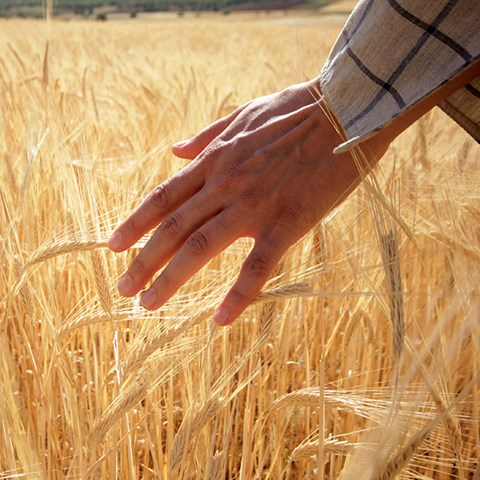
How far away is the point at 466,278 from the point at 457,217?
0.38 metres

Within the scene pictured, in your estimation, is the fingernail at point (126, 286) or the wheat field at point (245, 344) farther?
the fingernail at point (126, 286)

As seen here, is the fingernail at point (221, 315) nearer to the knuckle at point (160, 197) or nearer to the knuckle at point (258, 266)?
the knuckle at point (258, 266)

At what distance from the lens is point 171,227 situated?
2.55 feet

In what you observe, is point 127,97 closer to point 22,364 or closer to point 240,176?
point 22,364

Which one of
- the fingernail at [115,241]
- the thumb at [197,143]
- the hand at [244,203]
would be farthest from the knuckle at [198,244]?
the thumb at [197,143]

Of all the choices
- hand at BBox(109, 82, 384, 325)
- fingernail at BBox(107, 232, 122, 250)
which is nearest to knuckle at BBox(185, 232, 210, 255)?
hand at BBox(109, 82, 384, 325)

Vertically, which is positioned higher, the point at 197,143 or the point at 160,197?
the point at 197,143

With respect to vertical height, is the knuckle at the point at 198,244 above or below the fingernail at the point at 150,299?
above

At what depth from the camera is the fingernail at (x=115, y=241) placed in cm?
79

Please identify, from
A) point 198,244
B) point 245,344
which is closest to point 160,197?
point 198,244

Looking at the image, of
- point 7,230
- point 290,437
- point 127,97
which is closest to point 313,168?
point 7,230

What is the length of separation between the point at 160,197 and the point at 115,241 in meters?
0.08

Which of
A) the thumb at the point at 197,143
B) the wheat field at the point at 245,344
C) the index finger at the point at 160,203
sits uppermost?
the thumb at the point at 197,143

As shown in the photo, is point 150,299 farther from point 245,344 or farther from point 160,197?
point 245,344
